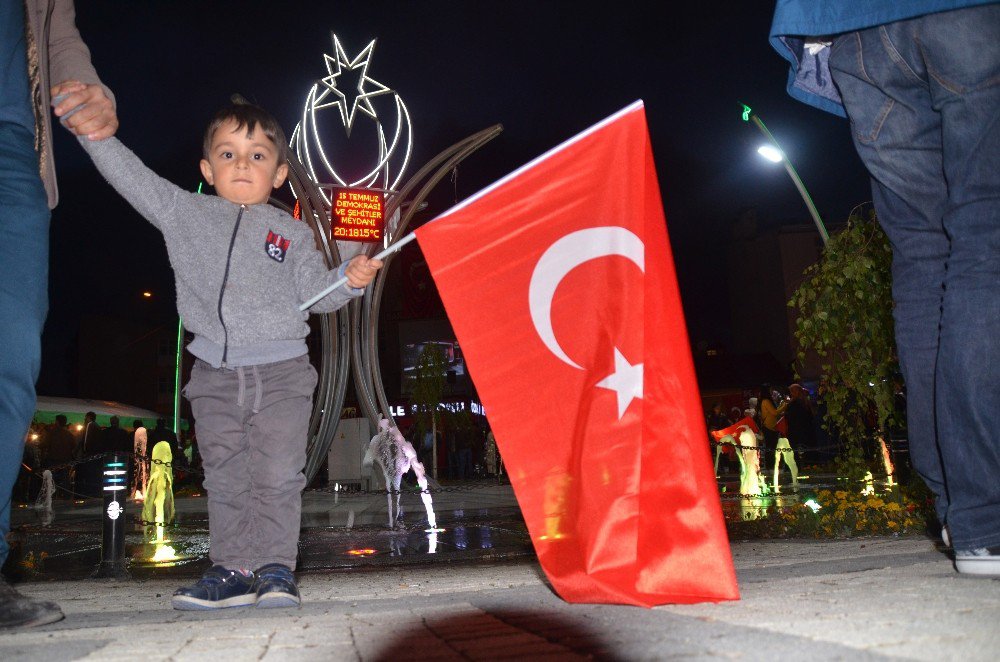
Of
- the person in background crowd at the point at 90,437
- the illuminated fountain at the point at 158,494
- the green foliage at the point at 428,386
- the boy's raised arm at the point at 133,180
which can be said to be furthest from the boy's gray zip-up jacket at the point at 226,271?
the green foliage at the point at 428,386

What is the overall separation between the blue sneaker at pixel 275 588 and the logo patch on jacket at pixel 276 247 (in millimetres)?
1182

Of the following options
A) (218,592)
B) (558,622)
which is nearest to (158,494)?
(218,592)

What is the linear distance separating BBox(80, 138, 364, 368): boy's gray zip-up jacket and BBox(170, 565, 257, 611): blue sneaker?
76 centimetres

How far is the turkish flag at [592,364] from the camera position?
2.21m

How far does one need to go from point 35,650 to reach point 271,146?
2.12 metres

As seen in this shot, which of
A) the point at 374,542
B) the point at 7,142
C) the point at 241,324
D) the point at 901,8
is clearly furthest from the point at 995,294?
the point at 374,542

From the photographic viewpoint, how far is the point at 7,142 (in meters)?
2.53

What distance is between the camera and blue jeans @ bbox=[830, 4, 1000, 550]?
2.34 meters

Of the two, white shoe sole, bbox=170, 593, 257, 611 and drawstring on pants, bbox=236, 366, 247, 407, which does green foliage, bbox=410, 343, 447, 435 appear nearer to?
drawstring on pants, bbox=236, 366, 247, 407

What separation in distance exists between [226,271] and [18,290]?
2.48ft

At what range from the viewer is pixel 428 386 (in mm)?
37219

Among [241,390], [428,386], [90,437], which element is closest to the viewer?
[241,390]

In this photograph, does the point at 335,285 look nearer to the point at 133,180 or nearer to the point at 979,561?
the point at 133,180

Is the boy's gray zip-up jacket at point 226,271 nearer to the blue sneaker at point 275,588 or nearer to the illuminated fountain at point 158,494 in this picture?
the blue sneaker at point 275,588
